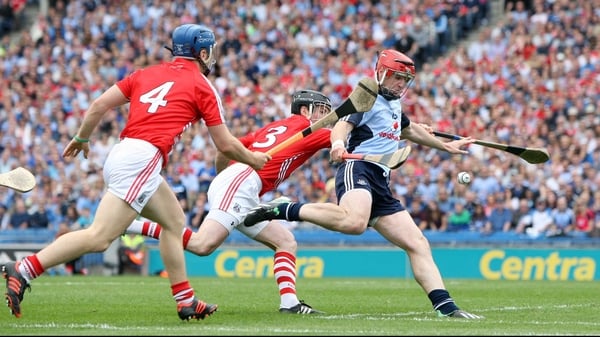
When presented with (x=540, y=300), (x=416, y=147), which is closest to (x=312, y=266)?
(x=416, y=147)

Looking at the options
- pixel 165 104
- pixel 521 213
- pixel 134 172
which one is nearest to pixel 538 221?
pixel 521 213

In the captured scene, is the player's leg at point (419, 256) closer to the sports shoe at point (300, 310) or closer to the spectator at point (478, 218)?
the sports shoe at point (300, 310)

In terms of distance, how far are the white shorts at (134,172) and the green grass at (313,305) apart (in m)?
0.96

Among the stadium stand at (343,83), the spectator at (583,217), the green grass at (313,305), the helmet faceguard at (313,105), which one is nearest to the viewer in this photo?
the green grass at (313,305)

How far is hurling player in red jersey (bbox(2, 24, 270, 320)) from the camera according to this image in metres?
8.73

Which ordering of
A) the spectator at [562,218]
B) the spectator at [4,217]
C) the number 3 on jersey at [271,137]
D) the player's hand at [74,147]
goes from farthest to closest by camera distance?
the spectator at [4,217] < the spectator at [562,218] < the number 3 on jersey at [271,137] < the player's hand at [74,147]

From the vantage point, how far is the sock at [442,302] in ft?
32.0

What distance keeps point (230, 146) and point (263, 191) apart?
2.06 meters

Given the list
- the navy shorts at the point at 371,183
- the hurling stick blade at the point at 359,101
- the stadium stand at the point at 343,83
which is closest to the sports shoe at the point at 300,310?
the navy shorts at the point at 371,183

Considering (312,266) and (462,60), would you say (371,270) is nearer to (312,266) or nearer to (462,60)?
(312,266)

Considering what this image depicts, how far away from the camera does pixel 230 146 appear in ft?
29.7

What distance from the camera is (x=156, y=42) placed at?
27688mm

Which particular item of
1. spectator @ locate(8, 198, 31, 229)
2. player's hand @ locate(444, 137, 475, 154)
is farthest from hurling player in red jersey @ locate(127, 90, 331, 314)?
spectator @ locate(8, 198, 31, 229)

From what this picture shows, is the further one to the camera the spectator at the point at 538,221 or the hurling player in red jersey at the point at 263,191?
the spectator at the point at 538,221
